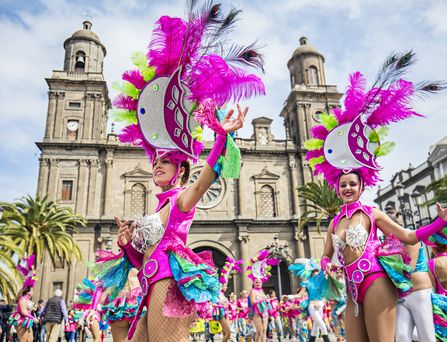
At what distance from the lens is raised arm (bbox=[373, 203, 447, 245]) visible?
297 cm

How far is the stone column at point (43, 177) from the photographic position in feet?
86.2

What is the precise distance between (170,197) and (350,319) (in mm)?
1918

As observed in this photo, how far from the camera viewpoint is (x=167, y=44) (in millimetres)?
3213

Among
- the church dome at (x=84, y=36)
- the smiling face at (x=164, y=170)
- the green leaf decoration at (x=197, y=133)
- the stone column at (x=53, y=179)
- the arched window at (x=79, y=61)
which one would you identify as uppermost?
the church dome at (x=84, y=36)

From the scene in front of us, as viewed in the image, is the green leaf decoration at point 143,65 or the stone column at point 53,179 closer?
the green leaf decoration at point 143,65

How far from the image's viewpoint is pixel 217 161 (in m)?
2.70

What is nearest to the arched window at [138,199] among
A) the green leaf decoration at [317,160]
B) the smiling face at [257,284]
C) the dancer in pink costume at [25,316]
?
the dancer in pink costume at [25,316]

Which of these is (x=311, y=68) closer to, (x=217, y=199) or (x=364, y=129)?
(x=217, y=199)

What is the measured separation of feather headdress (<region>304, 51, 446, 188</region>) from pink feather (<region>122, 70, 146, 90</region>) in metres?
2.34

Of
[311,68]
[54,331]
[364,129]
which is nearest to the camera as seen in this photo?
[364,129]

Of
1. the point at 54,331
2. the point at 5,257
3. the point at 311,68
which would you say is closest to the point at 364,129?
the point at 54,331

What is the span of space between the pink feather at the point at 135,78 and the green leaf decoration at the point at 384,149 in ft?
9.56

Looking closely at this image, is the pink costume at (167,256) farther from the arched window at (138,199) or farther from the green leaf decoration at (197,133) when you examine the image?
the arched window at (138,199)

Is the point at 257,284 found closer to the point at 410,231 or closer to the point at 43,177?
the point at 410,231
